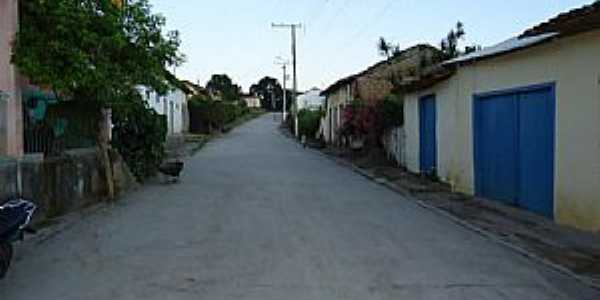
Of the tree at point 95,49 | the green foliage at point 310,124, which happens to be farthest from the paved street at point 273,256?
the green foliage at point 310,124

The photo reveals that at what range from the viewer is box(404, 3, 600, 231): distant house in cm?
1157

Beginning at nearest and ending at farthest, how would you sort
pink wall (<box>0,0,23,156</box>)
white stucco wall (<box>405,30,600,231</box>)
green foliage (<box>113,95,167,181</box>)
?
1. white stucco wall (<box>405,30,600,231</box>)
2. pink wall (<box>0,0,23,156</box>)
3. green foliage (<box>113,95,167,181</box>)

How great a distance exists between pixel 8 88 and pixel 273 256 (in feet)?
23.8

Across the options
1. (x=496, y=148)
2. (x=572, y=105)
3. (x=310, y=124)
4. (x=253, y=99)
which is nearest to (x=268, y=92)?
(x=253, y=99)

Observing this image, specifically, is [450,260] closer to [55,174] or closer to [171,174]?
[55,174]

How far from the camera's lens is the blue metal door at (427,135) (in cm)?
2100

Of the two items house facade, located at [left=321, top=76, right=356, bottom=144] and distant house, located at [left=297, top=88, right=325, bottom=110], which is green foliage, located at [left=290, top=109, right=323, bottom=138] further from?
distant house, located at [left=297, top=88, right=325, bottom=110]

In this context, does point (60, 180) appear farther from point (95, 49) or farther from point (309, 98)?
point (309, 98)

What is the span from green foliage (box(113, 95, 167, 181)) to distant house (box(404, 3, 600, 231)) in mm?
7425

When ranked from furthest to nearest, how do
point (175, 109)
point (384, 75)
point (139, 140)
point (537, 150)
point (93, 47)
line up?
point (175, 109), point (384, 75), point (139, 140), point (93, 47), point (537, 150)

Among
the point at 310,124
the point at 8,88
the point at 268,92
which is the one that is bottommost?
the point at 310,124

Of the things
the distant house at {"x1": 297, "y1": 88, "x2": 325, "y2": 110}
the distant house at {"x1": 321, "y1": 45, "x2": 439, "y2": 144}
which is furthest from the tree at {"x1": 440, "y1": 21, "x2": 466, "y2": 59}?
the distant house at {"x1": 297, "y1": 88, "x2": 325, "y2": 110}

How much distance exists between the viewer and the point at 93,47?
15.2 m

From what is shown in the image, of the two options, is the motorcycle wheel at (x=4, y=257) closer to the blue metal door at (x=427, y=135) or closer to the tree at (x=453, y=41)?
the blue metal door at (x=427, y=135)
